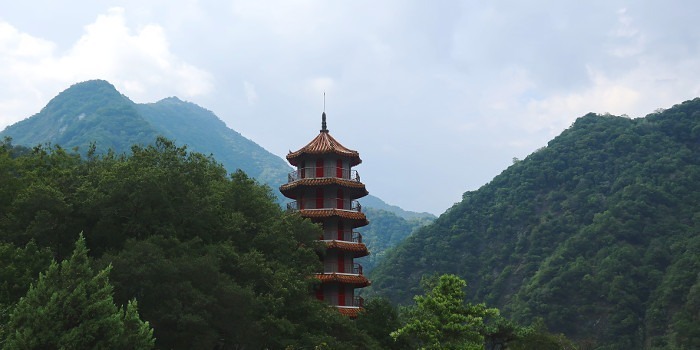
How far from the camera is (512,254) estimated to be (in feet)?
369

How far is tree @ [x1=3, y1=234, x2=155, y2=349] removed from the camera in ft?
87.6

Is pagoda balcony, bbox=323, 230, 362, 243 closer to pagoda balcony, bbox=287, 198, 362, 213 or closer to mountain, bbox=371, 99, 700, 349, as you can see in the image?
pagoda balcony, bbox=287, 198, 362, 213

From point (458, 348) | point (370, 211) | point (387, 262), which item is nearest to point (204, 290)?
point (458, 348)

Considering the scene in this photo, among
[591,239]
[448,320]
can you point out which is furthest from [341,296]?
[591,239]

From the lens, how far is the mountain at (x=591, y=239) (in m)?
90.5

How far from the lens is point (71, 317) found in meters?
27.5

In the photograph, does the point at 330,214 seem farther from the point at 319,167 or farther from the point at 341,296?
the point at 341,296

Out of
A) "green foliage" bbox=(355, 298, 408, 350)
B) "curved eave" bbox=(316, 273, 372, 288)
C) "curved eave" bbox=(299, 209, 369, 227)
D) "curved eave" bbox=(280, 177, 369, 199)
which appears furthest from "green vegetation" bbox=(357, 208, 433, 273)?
"green foliage" bbox=(355, 298, 408, 350)

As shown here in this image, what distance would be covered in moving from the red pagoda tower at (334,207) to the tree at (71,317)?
2396cm

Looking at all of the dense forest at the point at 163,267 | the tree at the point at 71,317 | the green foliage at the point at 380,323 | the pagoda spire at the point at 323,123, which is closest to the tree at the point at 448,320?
the dense forest at the point at 163,267

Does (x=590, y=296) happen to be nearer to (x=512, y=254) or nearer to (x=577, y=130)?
(x=512, y=254)

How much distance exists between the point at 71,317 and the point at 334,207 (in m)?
27.4

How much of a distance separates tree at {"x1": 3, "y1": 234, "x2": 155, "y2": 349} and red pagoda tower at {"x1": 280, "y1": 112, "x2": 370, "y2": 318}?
24.0m

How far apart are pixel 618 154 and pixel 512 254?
2518 centimetres
